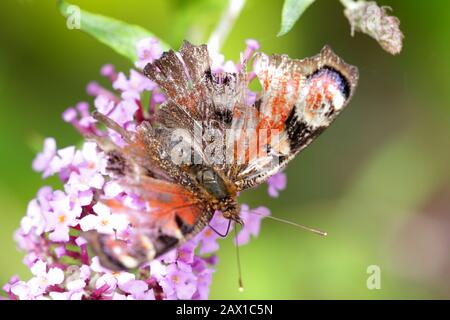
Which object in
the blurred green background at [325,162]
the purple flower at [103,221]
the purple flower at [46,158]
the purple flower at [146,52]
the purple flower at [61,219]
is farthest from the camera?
the blurred green background at [325,162]

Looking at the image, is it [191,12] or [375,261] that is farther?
[375,261]

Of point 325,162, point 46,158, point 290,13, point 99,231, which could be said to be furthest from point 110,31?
point 325,162

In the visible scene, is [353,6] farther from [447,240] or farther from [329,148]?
[447,240]

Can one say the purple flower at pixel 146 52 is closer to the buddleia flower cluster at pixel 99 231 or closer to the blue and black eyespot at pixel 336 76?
the buddleia flower cluster at pixel 99 231

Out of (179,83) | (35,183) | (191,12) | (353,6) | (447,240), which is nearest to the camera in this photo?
(179,83)

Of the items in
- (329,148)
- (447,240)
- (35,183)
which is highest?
(329,148)

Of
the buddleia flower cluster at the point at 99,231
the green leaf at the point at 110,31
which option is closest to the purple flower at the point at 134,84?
the buddleia flower cluster at the point at 99,231

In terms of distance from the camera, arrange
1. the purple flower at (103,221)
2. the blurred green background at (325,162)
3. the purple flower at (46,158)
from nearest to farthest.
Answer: the purple flower at (103,221) → the purple flower at (46,158) → the blurred green background at (325,162)
